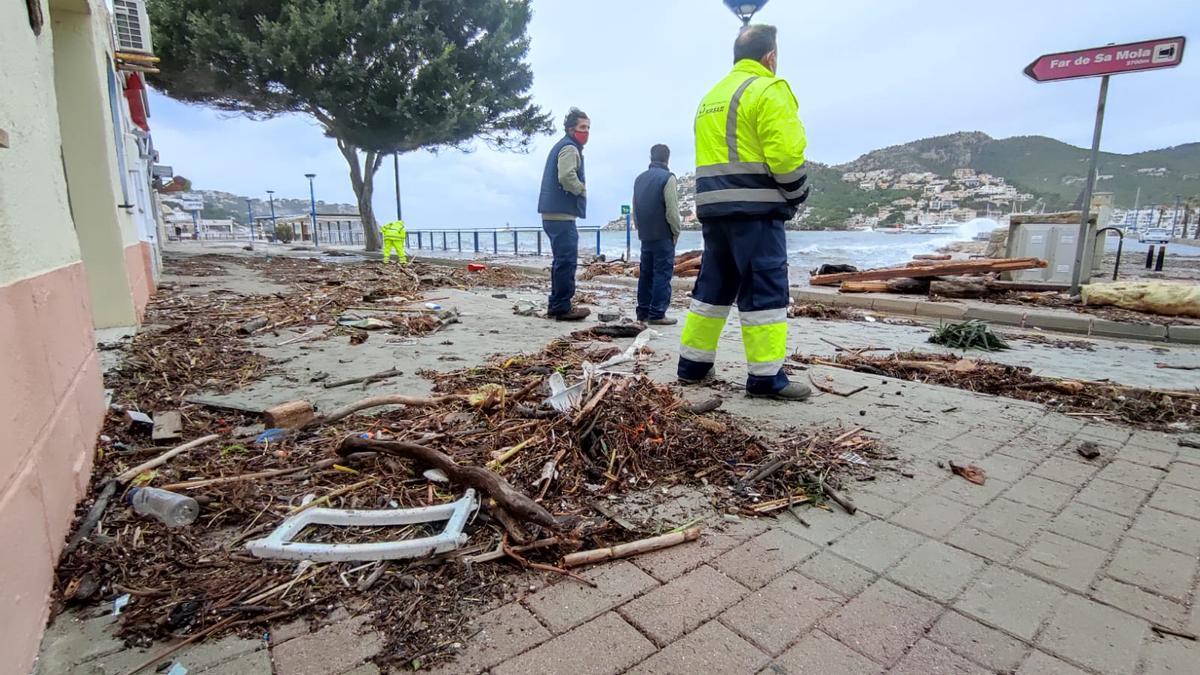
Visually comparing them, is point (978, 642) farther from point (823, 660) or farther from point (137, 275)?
point (137, 275)

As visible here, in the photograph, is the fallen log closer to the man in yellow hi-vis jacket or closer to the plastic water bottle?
the man in yellow hi-vis jacket

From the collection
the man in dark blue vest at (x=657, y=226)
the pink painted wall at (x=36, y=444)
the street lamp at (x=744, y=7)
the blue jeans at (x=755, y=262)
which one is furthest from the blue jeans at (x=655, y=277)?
the pink painted wall at (x=36, y=444)

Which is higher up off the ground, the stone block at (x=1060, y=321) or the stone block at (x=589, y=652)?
the stone block at (x=1060, y=321)

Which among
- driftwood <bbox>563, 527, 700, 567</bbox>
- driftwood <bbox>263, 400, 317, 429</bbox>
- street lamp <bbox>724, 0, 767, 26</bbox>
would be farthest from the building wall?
street lamp <bbox>724, 0, 767, 26</bbox>

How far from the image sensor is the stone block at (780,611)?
5.01ft

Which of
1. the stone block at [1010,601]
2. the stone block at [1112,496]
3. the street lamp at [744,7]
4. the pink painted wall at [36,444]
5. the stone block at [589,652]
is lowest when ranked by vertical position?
the stone block at [1010,601]

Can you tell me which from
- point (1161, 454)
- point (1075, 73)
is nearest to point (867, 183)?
point (1075, 73)

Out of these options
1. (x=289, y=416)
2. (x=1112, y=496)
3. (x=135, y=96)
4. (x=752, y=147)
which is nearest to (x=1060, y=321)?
(x=1112, y=496)

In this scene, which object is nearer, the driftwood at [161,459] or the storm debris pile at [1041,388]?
the driftwood at [161,459]

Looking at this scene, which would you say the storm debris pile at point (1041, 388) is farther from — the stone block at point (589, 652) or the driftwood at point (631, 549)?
the stone block at point (589, 652)

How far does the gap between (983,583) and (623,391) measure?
1619mm

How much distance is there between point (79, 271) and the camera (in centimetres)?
259

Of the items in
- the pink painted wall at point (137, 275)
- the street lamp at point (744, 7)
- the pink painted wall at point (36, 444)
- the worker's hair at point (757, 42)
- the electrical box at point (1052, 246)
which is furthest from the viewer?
the electrical box at point (1052, 246)

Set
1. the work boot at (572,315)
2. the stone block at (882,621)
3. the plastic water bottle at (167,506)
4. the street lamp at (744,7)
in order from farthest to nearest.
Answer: the work boot at (572,315) → the street lamp at (744,7) → the plastic water bottle at (167,506) → the stone block at (882,621)
